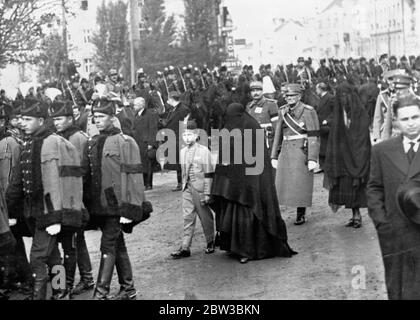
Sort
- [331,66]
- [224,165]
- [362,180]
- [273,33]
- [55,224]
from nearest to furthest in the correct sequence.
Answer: [55,224]
[224,165]
[362,180]
[331,66]
[273,33]

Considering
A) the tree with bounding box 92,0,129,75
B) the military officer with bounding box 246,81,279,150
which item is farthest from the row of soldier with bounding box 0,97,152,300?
the tree with bounding box 92,0,129,75

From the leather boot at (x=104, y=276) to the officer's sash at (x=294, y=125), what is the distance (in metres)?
4.21

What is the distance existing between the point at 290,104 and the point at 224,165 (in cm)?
202

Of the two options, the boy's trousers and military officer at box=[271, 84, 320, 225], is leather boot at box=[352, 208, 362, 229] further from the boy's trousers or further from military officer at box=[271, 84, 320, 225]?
the boy's trousers

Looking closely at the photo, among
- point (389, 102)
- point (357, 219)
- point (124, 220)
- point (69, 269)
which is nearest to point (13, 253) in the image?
point (69, 269)

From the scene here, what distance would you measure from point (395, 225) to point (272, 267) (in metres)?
3.34

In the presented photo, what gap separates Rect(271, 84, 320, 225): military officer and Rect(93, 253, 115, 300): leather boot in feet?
13.3

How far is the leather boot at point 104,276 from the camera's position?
7574mm

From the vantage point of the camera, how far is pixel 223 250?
31.9 ft

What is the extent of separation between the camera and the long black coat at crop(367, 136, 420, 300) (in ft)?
18.6

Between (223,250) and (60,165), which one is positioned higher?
(60,165)

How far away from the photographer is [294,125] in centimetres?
1111
